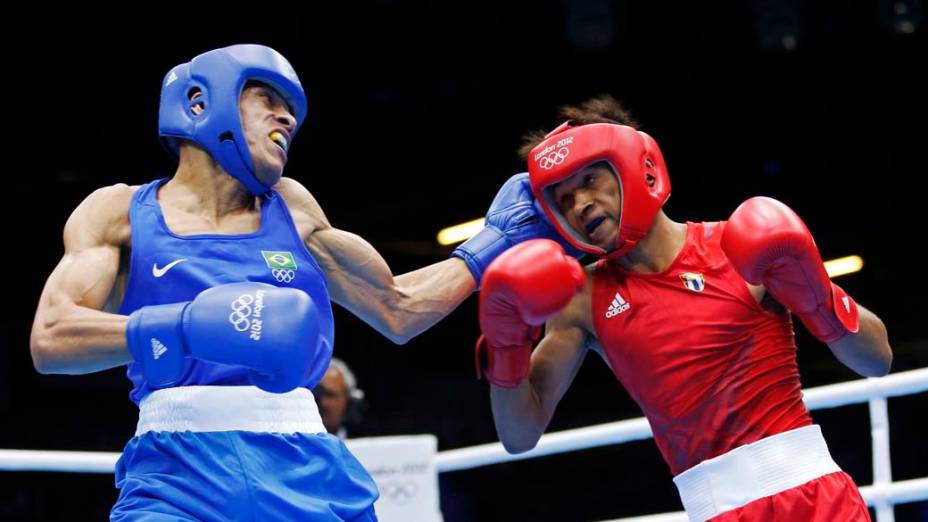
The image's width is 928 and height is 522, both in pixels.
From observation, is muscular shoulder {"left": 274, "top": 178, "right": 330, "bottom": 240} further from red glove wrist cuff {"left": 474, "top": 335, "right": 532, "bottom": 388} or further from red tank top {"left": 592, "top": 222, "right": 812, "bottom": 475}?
red tank top {"left": 592, "top": 222, "right": 812, "bottom": 475}

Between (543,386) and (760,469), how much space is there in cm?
50

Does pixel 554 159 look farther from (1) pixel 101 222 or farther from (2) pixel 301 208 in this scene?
(1) pixel 101 222

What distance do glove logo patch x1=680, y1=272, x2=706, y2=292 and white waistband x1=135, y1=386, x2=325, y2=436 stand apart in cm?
88

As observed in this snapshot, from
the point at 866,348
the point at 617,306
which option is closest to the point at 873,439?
the point at 866,348

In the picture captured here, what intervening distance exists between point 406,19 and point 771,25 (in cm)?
198

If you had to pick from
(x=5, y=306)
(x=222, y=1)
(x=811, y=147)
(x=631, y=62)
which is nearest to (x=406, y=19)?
(x=222, y=1)

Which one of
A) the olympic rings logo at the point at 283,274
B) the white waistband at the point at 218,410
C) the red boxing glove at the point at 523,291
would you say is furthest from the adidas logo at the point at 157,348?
A: the red boxing glove at the point at 523,291

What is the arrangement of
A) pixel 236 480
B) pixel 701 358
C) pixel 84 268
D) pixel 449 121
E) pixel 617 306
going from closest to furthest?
pixel 236 480 < pixel 84 268 < pixel 701 358 < pixel 617 306 < pixel 449 121

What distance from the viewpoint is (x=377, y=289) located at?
2.46 meters

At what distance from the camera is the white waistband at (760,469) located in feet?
7.58

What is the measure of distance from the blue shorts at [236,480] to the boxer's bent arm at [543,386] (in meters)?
0.44

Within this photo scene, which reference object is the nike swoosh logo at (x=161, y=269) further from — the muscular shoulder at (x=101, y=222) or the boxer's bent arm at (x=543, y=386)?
the boxer's bent arm at (x=543, y=386)

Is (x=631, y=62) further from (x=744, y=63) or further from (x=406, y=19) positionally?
(x=406, y=19)

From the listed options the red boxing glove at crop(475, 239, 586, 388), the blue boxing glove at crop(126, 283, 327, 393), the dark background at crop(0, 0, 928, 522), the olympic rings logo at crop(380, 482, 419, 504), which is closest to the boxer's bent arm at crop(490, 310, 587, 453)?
the red boxing glove at crop(475, 239, 586, 388)
